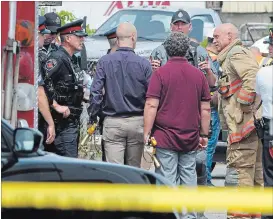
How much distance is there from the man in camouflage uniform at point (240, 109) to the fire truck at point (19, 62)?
2.56m

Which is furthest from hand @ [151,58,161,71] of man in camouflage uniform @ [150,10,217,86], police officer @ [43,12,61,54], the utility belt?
police officer @ [43,12,61,54]

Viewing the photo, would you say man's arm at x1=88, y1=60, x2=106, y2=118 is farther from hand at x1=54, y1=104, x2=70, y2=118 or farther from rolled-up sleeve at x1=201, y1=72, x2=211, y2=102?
rolled-up sleeve at x1=201, y1=72, x2=211, y2=102

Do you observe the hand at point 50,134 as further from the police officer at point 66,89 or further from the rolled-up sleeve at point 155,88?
the rolled-up sleeve at point 155,88

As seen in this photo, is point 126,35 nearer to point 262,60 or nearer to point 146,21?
point 262,60

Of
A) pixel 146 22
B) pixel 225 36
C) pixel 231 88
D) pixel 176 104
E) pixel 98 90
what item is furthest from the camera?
pixel 146 22

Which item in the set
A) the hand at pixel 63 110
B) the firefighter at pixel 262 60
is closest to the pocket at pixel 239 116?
the firefighter at pixel 262 60

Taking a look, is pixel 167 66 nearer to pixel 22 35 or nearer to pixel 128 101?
pixel 128 101

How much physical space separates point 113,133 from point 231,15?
76.6 feet

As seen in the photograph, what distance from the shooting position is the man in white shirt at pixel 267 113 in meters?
7.38

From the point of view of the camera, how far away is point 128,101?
28.0 ft

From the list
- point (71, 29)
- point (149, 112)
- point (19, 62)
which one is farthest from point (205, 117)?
point (19, 62)

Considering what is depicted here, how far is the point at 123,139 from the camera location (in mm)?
8641

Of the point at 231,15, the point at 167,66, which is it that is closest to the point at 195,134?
the point at 167,66

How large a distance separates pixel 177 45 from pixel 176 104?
20.4 inches
